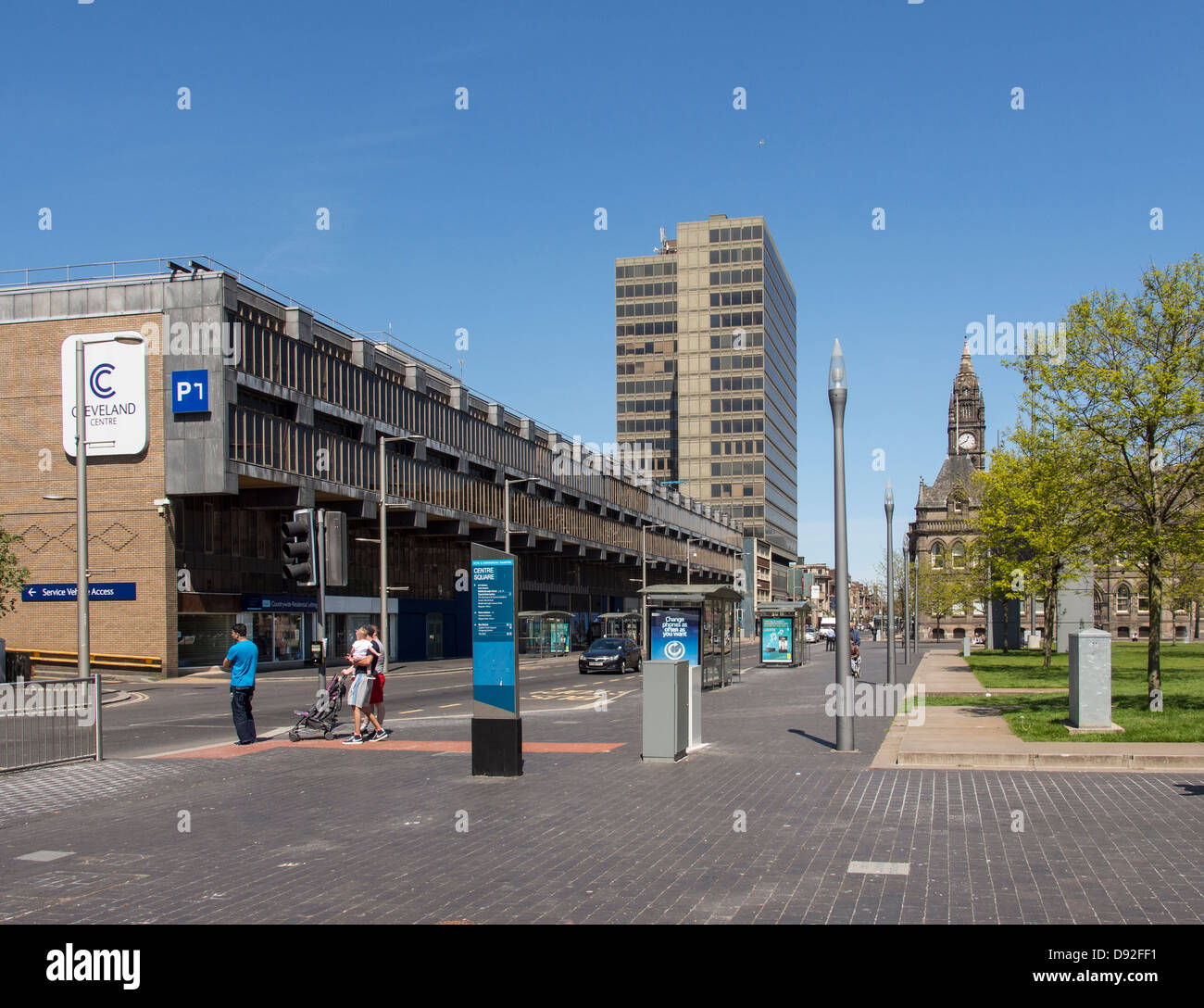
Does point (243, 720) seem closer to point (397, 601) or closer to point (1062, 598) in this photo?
point (1062, 598)

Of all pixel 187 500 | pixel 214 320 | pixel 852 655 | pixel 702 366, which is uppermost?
pixel 702 366

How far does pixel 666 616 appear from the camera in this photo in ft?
96.6

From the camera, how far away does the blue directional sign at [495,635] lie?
41.7 ft

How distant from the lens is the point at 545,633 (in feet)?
204

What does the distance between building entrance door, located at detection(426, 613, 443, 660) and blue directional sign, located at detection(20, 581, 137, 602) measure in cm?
2241

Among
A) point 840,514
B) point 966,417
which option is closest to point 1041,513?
point 840,514

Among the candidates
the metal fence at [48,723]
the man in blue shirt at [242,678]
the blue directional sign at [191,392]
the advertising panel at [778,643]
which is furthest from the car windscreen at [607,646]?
the metal fence at [48,723]

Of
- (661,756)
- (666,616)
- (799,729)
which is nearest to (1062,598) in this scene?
(666,616)

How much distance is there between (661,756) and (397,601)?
156 ft

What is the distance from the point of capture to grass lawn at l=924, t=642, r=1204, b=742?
15.6 m

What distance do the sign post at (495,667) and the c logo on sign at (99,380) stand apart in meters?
36.4
